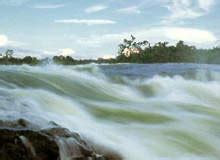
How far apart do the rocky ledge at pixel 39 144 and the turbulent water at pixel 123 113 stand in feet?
0.64

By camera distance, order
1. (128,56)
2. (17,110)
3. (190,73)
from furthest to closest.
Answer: (128,56) → (190,73) → (17,110)

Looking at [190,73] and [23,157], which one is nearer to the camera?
[23,157]

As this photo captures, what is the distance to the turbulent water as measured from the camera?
6062 mm

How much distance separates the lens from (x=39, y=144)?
471cm

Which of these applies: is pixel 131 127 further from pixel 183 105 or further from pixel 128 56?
pixel 128 56

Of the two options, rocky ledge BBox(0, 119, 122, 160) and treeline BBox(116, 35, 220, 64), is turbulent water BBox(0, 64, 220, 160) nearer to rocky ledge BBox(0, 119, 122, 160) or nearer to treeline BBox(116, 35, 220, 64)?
rocky ledge BBox(0, 119, 122, 160)

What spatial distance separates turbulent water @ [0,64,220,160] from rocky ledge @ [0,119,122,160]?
195 millimetres

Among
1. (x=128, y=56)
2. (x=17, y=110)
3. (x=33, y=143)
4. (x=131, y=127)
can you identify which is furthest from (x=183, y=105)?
Result: (x=128, y=56)

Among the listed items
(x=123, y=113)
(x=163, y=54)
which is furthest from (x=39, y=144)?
(x=163, y=54)

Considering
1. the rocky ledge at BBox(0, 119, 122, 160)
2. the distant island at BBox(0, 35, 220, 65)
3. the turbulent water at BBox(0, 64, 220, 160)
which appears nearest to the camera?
the rocky ledge at BBox(0, 119, 122, 160)

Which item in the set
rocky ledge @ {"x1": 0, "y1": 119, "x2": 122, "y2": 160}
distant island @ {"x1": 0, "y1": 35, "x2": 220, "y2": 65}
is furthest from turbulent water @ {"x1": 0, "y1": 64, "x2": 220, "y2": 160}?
distant island @ {"x1": 0, "y1": 35, "x2": 220, "y2": 65}

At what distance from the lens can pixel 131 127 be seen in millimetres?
7648

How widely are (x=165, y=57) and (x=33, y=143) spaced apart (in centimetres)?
5163

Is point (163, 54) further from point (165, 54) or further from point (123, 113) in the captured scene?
point (123, 113)
